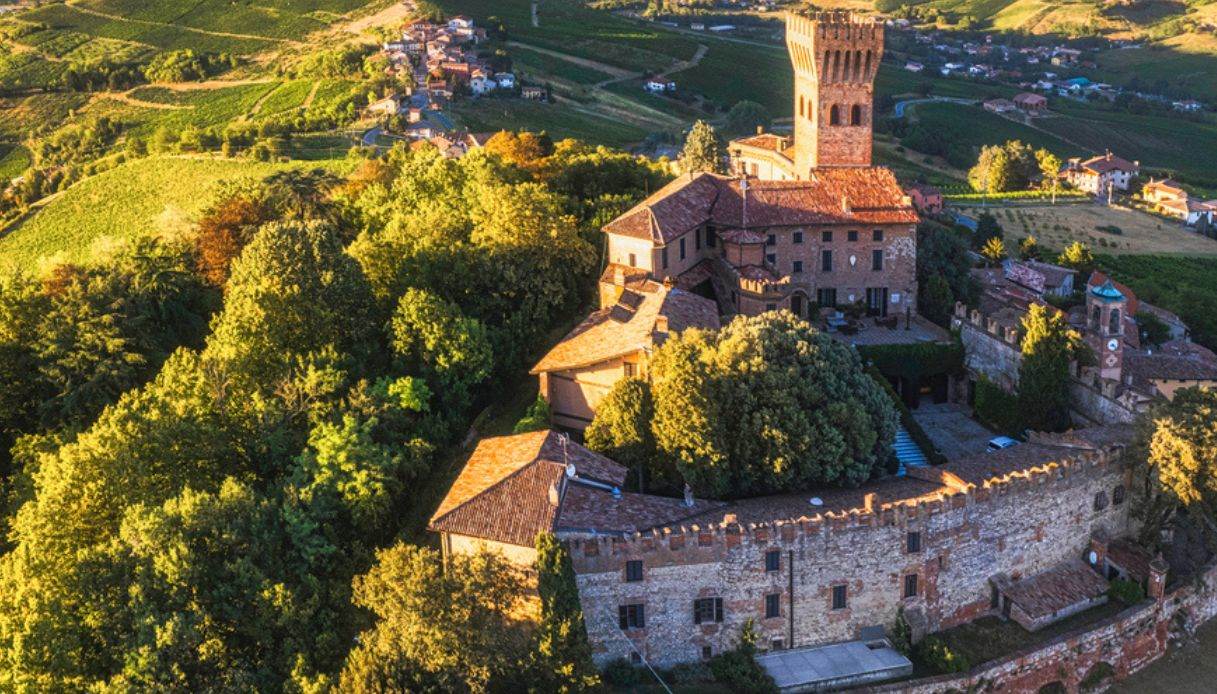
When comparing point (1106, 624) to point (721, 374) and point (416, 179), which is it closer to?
point (721, 374)

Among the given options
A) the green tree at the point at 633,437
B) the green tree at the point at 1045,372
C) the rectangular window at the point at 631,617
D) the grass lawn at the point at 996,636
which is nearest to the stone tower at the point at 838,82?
the green tree at the point at 1045,372

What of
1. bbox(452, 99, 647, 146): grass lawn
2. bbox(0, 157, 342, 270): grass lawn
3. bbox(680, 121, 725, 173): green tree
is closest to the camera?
bbox(0, 157, 342, 270): grass lawn

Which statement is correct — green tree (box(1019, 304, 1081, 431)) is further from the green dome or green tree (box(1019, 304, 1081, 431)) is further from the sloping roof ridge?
the sloping roof ridge

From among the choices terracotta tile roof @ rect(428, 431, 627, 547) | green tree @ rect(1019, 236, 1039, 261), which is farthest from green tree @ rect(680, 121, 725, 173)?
terracotta tile roof @ rect(428, 431, 627, 547)

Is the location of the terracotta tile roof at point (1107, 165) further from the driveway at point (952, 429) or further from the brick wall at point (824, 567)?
the brick wall at point (824, 567)

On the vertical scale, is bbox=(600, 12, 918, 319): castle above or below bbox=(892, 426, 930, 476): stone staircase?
above

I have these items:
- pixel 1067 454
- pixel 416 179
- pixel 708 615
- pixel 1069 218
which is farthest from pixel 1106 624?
pixel 1069 218
